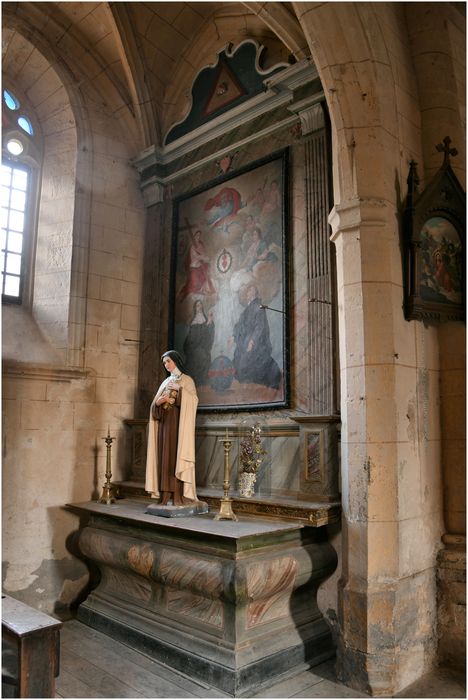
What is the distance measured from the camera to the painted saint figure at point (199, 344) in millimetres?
6336

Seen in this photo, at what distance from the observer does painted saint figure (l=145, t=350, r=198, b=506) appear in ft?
16.8

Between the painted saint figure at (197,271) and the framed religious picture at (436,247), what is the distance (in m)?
2.57

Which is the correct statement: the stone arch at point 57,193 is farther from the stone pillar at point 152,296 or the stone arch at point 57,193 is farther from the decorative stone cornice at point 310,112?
the decorative stone cornice at point 310,112

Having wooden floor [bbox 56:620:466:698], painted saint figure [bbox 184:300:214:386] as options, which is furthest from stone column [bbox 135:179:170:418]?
wooden floor [bbox 56:620:466:698]

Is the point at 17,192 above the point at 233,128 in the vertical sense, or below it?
below

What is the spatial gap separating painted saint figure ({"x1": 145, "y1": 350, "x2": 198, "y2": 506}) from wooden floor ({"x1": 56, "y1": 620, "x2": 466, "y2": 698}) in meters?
1.31

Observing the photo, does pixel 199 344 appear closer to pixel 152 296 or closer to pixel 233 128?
pixel 152 296

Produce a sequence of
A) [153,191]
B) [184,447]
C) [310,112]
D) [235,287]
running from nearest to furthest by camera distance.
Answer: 1. [184,447]
2. [310,112]
3. [235,287]
4. [153,191]

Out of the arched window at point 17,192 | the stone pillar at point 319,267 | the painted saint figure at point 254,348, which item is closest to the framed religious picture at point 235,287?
the painted saint figure at point 254,348

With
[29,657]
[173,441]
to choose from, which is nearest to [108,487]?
[173,441]

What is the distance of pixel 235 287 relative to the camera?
20.0 ft

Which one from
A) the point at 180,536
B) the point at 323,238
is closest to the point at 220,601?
the point at 180,536

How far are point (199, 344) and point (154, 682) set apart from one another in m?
3.43

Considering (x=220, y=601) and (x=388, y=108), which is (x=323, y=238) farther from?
(x=220, y=601)
